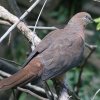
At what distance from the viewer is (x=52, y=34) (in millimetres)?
5234

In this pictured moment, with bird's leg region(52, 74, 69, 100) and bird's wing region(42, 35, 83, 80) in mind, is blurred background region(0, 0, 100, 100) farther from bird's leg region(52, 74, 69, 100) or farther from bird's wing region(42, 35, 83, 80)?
bird's leg region(52, 74, 69, 100)

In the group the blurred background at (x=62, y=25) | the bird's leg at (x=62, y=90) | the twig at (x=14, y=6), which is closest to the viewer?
the bird's leg at (x=62, y=90)

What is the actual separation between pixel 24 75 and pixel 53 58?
46 cm

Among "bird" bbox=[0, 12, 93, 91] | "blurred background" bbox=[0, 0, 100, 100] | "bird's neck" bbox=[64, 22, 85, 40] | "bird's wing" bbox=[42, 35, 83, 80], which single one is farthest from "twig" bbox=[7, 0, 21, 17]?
"blurred background" bbox=[0, 0, 100, 100]

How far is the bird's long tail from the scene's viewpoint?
4.30 meters

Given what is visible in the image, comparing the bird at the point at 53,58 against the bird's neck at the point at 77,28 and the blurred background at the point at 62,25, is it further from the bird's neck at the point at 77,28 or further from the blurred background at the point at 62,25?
the blurred background at the point at 62,25

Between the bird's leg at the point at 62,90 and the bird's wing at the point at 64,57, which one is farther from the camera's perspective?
the bird's wing at the point at 64,57

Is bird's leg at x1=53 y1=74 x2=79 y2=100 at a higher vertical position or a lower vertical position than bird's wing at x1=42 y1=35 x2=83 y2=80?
lower

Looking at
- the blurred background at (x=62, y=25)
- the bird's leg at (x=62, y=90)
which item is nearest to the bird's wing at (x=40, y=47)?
the bird's leg at (x=62, y=90)

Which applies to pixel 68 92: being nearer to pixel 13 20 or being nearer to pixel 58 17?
pixel 13 20

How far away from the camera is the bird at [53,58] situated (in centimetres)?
451

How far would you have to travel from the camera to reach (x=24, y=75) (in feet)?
14.8

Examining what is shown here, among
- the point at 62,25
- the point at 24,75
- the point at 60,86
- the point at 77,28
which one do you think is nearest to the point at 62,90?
the point at 60,86

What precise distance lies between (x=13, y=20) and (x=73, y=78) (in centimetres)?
193
